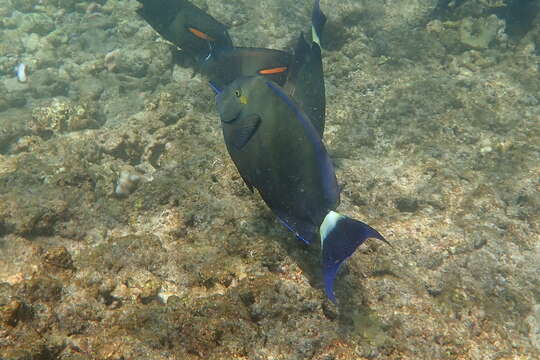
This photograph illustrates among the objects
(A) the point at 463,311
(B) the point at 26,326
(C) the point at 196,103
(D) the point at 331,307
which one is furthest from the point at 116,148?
(A) the point at 463,311

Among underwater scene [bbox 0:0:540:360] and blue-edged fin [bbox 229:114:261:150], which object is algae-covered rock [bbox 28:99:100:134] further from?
blue-edged fin [bbox 229:114:261:150]

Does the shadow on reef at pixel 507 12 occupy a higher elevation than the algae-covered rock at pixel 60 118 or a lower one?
higher

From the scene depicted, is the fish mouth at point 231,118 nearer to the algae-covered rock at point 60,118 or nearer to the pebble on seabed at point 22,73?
the algae-covered rock at point 60,118

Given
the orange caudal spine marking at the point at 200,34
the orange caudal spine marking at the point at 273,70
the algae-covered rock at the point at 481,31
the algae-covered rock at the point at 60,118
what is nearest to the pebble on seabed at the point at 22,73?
the algae-covered rock at the point at 60,118

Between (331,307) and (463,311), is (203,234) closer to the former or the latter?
(331,307)

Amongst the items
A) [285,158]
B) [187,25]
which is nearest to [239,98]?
[285,158]

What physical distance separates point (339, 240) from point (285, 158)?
447 mm

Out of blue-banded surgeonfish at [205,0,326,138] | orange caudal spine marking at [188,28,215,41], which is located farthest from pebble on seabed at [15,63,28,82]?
blue-banded surgeonfish at [205,0,326,138]

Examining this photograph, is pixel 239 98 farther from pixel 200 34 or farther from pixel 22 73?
pixel 22 73

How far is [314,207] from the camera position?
1.62 m

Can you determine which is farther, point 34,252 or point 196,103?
point 196,103

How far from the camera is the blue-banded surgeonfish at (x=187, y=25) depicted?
4516 mm

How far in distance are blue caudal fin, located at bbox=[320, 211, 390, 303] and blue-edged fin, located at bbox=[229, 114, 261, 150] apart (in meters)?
0.56

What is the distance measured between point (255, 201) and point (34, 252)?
1.72 m
